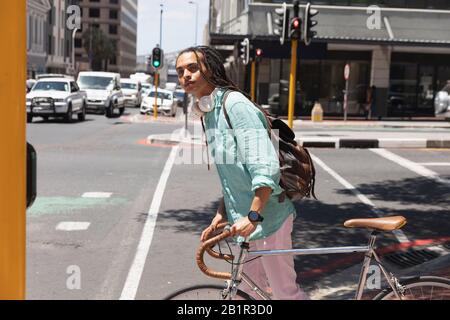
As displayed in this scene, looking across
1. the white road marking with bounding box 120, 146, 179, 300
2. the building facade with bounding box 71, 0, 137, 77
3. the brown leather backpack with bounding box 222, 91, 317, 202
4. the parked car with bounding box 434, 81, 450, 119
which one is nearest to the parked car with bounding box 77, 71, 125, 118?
the white road marking with bounding box 120, 146, 179, 300

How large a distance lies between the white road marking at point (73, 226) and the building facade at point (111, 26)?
9466cm

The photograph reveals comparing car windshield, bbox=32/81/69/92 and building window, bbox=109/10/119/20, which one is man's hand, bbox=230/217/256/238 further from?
building window, bbox=109/10/119/20

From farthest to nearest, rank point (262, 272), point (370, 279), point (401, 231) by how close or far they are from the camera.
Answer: point (401, 231)
point (262, 272)
point (370, 279)

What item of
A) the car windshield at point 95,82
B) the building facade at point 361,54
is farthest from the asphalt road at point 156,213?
the building facade at point 361,54

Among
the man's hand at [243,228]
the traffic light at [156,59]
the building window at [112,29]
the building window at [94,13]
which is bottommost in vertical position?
the man's hand at [243,228]

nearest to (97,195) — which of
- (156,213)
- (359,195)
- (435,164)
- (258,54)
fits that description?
(156,213)

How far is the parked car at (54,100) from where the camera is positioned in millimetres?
24359

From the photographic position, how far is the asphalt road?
578 cm

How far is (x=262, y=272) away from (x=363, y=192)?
7.12 metres

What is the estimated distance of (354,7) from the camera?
106 feet

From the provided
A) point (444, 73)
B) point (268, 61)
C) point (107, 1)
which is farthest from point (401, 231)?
point (107, 1)

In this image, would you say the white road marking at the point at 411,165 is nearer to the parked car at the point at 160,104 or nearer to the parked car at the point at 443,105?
the parked car at the point at 443,105
